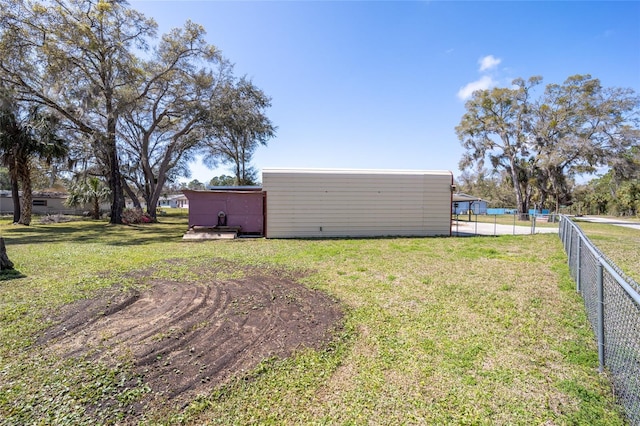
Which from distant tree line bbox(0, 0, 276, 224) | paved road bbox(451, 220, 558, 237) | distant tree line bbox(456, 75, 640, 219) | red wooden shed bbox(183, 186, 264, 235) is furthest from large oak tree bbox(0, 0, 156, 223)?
distant tree line bbox(456, 75, 640, 219)

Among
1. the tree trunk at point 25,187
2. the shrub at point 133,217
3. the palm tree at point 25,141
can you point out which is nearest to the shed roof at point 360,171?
the shrub at point 133,217

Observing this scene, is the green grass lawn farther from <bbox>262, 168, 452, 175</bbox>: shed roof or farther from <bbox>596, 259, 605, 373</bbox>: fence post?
<bbox>262, 168, 452, 175</bbox>: shed roof

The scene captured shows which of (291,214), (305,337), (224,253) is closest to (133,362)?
(305,337)

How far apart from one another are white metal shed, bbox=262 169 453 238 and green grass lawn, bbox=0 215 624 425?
6424 millimetres

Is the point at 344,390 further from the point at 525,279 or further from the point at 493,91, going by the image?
the point at 493,91

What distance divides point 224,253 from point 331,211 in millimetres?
5058

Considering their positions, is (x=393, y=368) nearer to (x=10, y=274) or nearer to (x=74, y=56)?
(x=10, y=274)

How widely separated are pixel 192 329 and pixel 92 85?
18.9m

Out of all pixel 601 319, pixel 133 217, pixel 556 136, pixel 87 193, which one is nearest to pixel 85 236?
pixel 133 217

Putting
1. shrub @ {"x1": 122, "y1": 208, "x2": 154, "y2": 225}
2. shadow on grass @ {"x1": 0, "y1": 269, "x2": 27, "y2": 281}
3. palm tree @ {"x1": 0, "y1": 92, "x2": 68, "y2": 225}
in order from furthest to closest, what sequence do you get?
shrub @ {"x1": 122, "y1": 208, "x2": 154, "y2": 225} → palm tree @ {"x1": 0, "y1": 92, "x2": 68, "y2": 225} → shadow on grass @ {"x1": 0, "y1": 269, "x2": 27, "y2": 281}

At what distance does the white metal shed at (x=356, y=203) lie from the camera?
11.5 metres

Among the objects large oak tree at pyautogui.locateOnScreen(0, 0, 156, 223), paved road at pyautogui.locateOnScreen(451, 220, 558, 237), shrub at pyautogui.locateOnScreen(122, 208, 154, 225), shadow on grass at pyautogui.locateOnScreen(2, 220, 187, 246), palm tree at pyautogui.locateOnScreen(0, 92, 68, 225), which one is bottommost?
shadow on grass at pyautogui.locateOnScreen(2, 220, 187, 246)

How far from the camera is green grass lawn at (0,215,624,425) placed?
205 centimetres

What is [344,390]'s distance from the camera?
2305 mm
